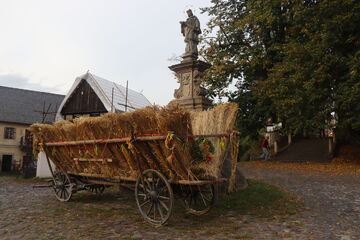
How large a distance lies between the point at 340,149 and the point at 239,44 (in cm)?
892

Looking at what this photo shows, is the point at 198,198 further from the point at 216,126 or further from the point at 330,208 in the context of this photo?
the point at 330,208

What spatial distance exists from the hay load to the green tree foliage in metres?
9.92

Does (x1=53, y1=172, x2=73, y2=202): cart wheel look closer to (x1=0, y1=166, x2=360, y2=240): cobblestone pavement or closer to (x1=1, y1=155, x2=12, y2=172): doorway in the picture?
(x1=0, y1=166, x2=360, y2=240): cobblestone pavement

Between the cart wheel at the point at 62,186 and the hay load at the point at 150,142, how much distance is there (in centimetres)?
53

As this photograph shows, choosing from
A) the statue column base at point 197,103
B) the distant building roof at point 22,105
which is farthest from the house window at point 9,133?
the statue column base at point 197,103

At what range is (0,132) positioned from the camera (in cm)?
3169

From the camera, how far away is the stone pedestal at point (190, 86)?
31.8 feet

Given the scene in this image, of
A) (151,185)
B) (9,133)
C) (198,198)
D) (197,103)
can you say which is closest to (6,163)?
(9,133)

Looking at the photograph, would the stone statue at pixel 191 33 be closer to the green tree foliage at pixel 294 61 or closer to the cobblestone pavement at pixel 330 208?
the cobblestone pavement at pixel 330 208

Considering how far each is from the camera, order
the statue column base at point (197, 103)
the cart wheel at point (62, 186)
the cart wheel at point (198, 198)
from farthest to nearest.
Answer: the statue column base at point (197, 103) → the cart wheel at point (62, 186) → the cart wheel at point (198, 198)

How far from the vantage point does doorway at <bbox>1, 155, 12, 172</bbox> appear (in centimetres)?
3242

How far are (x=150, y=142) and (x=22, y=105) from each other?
3574cm

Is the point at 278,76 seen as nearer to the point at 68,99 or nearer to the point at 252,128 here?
the point at 252,128

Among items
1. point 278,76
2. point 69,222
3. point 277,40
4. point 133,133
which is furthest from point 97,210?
point 277,40
